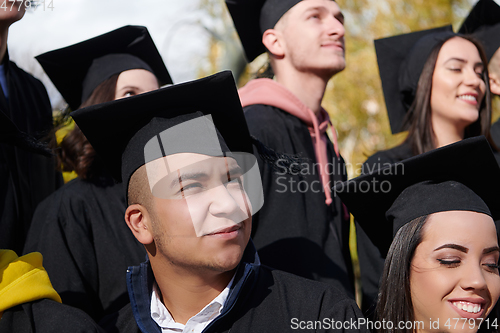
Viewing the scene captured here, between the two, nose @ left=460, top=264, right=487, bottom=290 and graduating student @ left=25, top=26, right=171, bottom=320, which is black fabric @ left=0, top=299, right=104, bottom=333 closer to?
graduating student @ left=25, top=26, right=171, bottom=320

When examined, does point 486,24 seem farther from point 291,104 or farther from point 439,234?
point 439,234

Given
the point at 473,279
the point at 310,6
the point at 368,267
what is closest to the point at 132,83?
the point at 310,6

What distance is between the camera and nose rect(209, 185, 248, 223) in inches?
78.7

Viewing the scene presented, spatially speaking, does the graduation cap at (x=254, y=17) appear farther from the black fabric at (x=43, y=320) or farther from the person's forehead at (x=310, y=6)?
the black fabric at (x=43, y=320)

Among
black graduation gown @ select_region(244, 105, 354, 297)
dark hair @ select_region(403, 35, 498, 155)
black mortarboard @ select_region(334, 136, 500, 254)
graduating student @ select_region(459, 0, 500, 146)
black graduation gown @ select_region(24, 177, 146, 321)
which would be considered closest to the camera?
black mortarboard @ select_region(334, 136, 500, 254)

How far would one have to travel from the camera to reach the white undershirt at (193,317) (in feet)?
6.91

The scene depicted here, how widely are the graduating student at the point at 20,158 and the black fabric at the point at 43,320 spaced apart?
2.62 feet

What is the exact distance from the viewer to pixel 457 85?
3518 mm

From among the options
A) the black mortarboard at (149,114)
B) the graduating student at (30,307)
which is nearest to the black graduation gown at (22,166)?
the black mortarboard at (149,114)

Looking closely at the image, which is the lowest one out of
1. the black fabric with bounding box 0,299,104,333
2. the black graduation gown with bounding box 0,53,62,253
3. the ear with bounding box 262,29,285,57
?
the black fabric with bounding box 0,299,104,333

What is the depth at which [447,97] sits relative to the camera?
3543mm

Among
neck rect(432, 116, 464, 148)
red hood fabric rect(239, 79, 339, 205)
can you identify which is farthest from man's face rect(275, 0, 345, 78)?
neck rect(432, 116, 464, 148)

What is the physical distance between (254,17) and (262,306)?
7.60 ft

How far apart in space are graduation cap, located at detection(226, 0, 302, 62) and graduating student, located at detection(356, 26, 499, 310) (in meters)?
1.02
